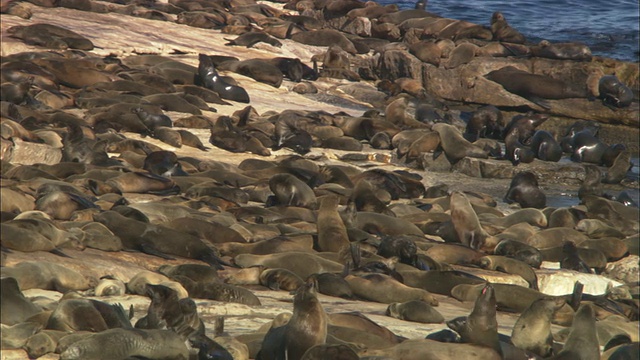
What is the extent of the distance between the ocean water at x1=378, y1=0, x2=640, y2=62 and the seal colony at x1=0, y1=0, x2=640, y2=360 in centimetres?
850

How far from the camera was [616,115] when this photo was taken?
2031cm

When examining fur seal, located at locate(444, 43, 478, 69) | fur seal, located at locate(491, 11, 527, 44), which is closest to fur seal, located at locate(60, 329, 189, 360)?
fur seal, located at locate(444, 43, 478, 69)

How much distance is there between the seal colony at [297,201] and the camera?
16.7ft

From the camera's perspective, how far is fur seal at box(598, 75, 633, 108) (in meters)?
20.1

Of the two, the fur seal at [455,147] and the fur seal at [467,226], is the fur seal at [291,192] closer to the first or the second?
the fur seal at [467,226]

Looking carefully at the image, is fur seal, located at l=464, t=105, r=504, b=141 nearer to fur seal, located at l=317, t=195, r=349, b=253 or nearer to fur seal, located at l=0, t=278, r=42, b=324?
fur seal, located at l=317, t=195, r=349, b=253

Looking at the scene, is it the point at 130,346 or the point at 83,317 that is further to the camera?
the point at 83,317

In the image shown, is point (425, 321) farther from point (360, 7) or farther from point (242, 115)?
point (360, 7)

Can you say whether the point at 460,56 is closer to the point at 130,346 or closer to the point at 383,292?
the point at 383,292

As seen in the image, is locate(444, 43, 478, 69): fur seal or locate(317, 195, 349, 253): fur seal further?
locate(444, 43, 478, 69): fur seal

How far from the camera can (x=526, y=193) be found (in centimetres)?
1316

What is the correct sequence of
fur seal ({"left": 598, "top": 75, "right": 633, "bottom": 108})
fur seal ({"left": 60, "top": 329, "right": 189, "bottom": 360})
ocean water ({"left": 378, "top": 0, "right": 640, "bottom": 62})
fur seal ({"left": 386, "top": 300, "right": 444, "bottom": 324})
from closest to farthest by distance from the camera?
fur seal ({"left": 60, "top": 329, "right": 189, "bottom": 360}) < fur seal ({"left": 386, "top": 300, "right": 444, "bottom": 324}) < fur seal ({"left": 598, "top": 75, "right": 633, "bottom": 108}) < ocean water ({"left": 378, "top": 0, "right": 640, "bottom": 62})

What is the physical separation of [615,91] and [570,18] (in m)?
18.8

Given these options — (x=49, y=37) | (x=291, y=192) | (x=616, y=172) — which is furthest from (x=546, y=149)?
(x=49, y=37)
